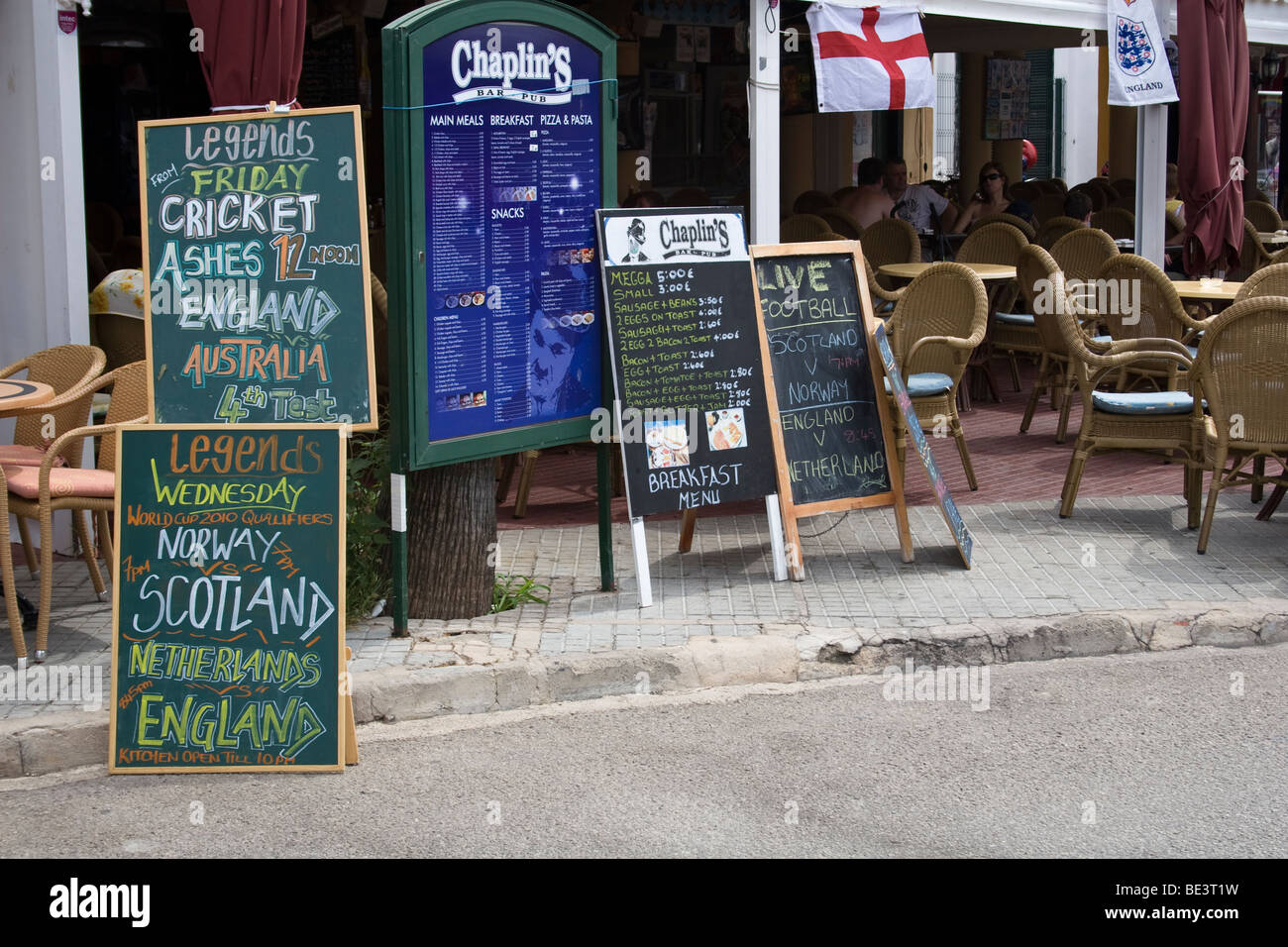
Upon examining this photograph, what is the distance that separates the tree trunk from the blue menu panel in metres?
0.30

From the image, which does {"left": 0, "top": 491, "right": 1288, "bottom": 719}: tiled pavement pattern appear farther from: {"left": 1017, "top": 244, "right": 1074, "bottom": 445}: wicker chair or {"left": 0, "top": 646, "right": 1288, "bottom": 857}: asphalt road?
{"left": 1017, "top": 244, "right": 1074, "bottom": 445}: wicker chair

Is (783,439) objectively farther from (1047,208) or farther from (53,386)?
(1047,208)

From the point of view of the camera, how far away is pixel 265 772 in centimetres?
473

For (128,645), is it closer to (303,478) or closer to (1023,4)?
(303,478)

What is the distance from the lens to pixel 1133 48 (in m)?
10.6

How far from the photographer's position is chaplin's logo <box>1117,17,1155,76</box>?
1057 centimetres

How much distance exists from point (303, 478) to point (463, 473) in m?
1.24

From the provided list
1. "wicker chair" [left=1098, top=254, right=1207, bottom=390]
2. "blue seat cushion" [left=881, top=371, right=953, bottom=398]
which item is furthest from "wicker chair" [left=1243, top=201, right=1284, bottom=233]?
"blue seat cushion" [left=881, top=371, right=953, bottom=398]

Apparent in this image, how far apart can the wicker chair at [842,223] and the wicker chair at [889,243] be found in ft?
0.31

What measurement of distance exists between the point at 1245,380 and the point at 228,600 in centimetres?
468

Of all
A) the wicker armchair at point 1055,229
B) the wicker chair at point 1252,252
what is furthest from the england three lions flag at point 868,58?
the wicker chair at point 1252,252

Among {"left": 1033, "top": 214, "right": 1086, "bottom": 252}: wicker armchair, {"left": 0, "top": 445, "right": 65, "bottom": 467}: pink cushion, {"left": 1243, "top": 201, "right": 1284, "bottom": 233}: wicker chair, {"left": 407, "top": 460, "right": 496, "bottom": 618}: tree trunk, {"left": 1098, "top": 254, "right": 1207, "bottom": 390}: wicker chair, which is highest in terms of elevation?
{"left": 1243, "top": 201, "right": 1284, "bottom": 233}: wicker chair

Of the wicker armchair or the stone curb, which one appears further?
the wicker armchair

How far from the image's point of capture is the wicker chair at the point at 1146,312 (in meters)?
8.98
